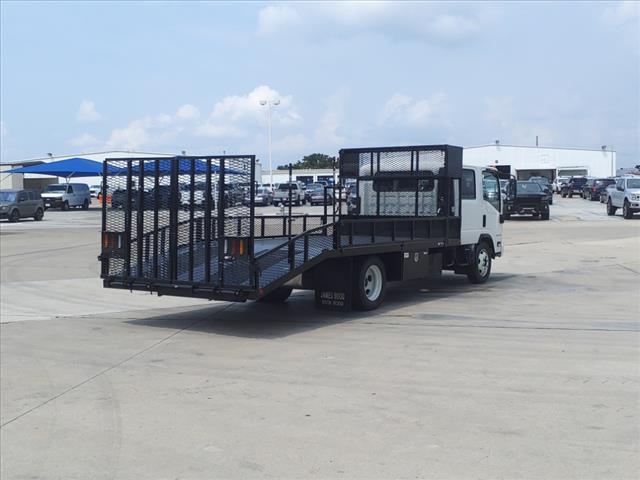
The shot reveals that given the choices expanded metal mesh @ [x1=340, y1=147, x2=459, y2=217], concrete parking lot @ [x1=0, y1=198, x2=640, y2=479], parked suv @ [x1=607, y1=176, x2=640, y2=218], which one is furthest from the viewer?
parked suv @ [x1=607, y1=176, x2=640, y2=218]

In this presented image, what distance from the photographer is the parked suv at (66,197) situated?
52375mm

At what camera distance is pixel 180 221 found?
9898mm

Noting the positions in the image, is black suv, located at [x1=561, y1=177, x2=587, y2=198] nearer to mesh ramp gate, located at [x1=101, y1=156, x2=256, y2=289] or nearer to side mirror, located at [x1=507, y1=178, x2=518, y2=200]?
side mirror, located at [x1=507, y1=178, x2=518, y2=200]

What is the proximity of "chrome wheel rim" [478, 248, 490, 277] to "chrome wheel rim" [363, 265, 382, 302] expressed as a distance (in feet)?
11.1

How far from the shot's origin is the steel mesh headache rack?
935 cm

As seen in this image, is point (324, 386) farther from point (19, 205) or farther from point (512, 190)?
point (19, 205)

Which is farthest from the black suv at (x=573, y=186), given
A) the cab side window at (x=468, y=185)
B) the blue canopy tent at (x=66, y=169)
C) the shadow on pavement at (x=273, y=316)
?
the shadow on pavement at (x=273, y=316)

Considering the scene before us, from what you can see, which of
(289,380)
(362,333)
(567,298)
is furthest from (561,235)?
(289,380)

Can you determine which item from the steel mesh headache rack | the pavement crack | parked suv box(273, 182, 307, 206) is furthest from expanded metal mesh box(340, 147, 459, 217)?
parked suv box(273, 182, 307, 206)

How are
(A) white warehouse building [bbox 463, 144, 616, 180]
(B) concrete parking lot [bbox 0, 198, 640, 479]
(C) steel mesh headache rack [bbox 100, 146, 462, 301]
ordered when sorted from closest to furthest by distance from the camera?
(B) concrete parking lot [bbox 0, 198, 640, 479], (C) steel mesh headache rack [bbox 100, 146, 462, 301], (A) white warehouse building [bbox 463, 144, 616, 180]

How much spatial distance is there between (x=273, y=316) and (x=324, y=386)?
4151 mm

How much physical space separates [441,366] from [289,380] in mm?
1607

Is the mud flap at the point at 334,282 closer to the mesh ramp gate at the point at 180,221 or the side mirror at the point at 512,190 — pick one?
the mesh ramp gate at the point at 180,221

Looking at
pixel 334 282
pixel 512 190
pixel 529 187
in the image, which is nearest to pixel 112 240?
pixel 334 282
